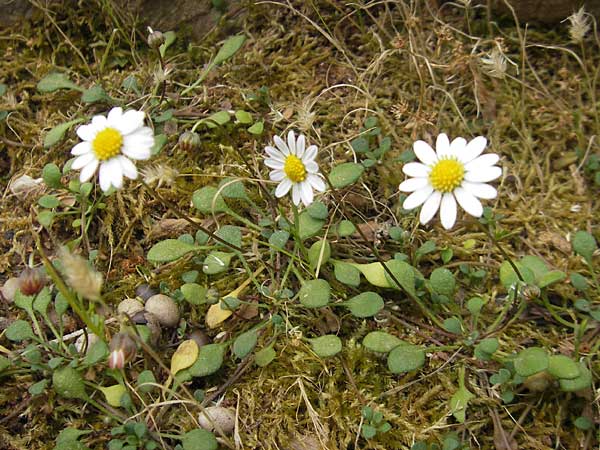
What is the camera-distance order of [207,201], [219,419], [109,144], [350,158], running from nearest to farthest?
1. [109,144]
2. [219,419]
3. [207,201]
4. [350,158]

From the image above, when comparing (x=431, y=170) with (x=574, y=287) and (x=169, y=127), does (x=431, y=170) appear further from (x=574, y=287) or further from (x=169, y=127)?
(x=169, y=127)

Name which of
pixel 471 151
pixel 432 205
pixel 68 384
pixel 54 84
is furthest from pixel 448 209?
pixel 54 84

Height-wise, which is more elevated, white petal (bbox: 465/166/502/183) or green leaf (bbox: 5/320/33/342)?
white petal (bbox: 465/166/502/183)

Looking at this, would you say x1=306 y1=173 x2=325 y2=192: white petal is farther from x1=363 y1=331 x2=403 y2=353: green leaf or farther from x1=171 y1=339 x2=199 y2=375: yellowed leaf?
x1=171 y1=339 x2=199 y2=375: yellowed leaf

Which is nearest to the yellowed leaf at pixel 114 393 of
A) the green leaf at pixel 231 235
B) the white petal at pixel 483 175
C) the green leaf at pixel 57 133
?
the green leaf at pixel 231 235

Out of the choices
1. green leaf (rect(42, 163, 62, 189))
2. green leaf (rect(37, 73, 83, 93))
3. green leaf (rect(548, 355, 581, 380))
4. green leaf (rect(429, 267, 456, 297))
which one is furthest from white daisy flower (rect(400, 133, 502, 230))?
green leaf (rect(37, 73, 83, 93))

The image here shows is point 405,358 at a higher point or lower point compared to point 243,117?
lower

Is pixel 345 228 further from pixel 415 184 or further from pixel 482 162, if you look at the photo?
pixel 482 162
